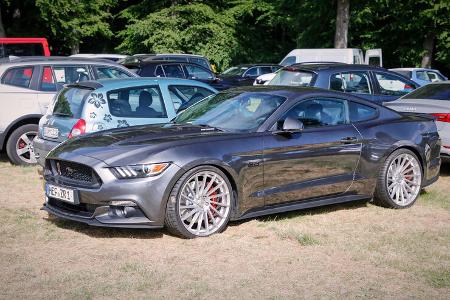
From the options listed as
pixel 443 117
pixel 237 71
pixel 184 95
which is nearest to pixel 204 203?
pixel 184 95

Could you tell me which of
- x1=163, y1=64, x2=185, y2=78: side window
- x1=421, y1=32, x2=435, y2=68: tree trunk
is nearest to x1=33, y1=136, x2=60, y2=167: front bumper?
x1=163, y1=64, x2=185, y2=78: side window

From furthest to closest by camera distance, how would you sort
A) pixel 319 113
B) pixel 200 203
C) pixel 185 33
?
pixel 185 33 < pixel 319 113 < pixel 200 203

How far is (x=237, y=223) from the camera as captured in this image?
7.29 meters

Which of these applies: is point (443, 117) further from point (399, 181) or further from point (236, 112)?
point (236, 112)

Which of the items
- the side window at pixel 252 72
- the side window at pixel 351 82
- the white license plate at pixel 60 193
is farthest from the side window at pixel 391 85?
the side window at pixel 252 72

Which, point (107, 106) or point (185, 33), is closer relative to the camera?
point (107, 106)

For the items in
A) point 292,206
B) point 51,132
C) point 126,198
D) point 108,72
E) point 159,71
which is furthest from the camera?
point 159,71

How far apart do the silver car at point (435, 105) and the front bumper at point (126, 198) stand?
204 inches

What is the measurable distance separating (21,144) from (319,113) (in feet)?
18.7

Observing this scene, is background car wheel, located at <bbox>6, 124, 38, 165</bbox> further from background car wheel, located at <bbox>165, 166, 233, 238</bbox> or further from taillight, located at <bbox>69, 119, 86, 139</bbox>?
background car wheel, located at <bbox>165, 166, 233, 238</bbox>

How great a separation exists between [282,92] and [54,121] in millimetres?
3406

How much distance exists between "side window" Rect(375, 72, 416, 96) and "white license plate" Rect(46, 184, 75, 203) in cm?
734

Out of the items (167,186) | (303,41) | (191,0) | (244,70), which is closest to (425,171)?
(167,186)

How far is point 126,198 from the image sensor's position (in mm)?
6234
